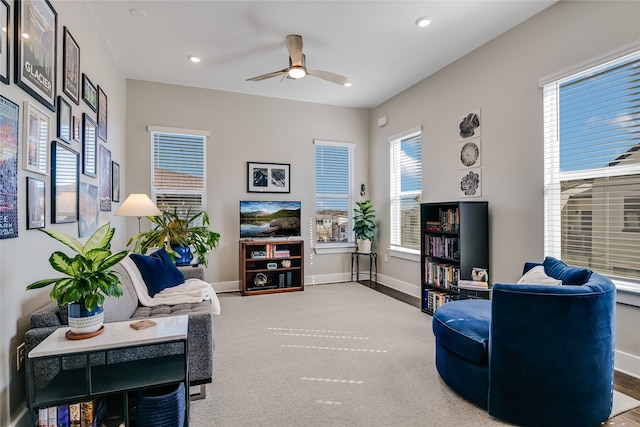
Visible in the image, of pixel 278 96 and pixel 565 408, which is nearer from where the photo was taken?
pixel 565 408

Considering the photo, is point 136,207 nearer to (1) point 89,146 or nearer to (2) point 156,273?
(1) point 89,146

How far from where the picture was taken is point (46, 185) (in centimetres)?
204

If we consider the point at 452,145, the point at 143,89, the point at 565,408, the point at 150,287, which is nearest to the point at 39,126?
the point at 150,287

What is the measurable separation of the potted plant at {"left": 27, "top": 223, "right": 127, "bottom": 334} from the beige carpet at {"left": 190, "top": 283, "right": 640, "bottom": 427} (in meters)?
0.90

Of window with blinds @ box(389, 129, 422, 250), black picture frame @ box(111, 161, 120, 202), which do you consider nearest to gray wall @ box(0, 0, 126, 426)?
black picture frame @ box(111, 161, 120, 202)

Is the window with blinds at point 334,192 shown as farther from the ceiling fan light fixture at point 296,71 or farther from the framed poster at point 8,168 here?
the framed poster at point 8,168

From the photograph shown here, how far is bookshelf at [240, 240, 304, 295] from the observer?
16.3 feet

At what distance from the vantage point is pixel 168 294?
2875mm

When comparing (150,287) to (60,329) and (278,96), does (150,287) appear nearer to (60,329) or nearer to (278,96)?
(60,329)

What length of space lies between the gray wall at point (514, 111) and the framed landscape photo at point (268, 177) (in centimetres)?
229

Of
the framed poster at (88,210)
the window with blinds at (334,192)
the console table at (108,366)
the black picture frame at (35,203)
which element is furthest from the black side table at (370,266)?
the black picture frame at (35,203)

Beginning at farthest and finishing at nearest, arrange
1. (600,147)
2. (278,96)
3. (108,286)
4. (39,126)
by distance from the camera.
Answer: (278,96) → (600,147) → (39,126) → (108,286)

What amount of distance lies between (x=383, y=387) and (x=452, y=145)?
10.1ft

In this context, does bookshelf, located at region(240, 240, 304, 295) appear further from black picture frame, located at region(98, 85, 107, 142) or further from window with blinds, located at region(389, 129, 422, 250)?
black picture frame, located at region(98, 85, 107, 142)
